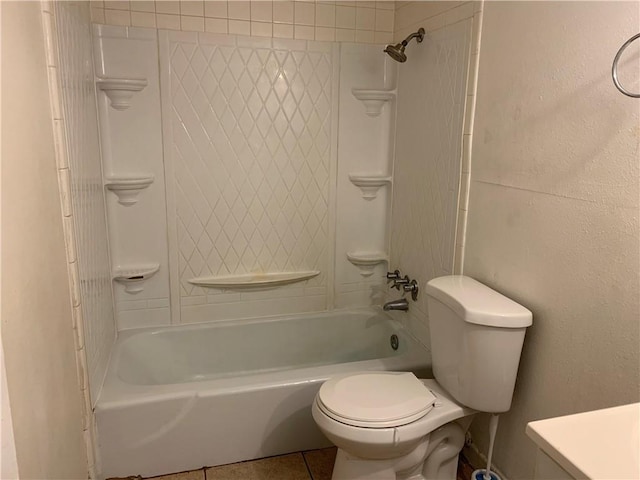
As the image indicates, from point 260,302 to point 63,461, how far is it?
4.38 ft

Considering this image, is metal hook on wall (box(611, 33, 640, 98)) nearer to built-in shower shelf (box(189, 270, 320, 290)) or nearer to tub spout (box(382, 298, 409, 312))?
tub spout (box(382, 298, 409, 312))

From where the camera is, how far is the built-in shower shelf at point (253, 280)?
2.55 metres

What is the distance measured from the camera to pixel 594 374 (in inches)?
54.7

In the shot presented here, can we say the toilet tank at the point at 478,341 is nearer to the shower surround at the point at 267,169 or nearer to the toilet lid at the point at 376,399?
the toilet lid at the point at 376,399

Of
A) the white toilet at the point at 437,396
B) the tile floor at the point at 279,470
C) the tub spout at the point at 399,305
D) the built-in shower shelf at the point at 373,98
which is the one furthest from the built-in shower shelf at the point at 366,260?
the tile floor at the point at 279,470

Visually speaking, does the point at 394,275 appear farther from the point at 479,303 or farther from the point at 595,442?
the point at 595,442

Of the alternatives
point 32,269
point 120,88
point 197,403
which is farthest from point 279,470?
point 120,88

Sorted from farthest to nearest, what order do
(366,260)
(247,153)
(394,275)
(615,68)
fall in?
Answer: (366,260), (394,275), (247,153), (615,68)

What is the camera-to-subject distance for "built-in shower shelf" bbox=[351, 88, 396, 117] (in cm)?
255

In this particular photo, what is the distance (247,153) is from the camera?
2471 mm

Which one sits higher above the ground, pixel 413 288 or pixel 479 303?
pixel 479 303

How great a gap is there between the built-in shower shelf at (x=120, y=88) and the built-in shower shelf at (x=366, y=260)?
4.49 ft

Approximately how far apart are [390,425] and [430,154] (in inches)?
48.0

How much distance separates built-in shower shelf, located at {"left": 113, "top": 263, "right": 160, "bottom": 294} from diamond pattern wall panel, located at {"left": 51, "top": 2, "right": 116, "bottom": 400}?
0.09 meters
